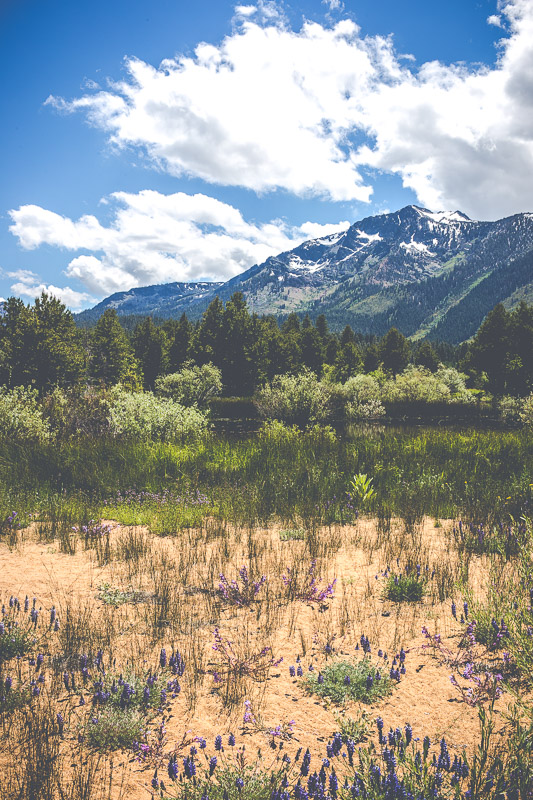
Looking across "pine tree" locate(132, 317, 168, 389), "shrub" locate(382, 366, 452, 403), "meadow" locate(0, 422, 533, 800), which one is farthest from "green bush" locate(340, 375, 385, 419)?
"pine tree" locate(132, 317, 168, 389)

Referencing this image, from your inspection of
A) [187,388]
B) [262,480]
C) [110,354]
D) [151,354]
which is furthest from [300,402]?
[151,354]

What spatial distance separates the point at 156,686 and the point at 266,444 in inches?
372

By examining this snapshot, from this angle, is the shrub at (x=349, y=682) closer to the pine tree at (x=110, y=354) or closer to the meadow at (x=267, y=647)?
the meadow at (x=267, y=647)

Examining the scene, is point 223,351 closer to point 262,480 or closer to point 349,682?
point 262,480

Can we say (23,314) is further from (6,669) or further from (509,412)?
(509,412)

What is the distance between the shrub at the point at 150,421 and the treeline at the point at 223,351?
33.4 feet

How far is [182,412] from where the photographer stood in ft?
54.8

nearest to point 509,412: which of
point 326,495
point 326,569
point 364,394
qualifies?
point 364,394

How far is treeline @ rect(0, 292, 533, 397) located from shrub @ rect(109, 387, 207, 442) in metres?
10.2

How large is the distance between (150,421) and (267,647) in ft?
39.7

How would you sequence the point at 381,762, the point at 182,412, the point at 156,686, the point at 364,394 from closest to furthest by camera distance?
the point at 381,762 < the point at 156,686 < the point at 182,412 < the point at 364,394

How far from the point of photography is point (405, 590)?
474 centimetres

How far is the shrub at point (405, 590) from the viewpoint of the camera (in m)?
4.72

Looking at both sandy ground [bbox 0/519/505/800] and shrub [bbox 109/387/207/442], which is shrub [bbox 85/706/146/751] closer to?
sandy ground [bbox 0/519/505/800]
